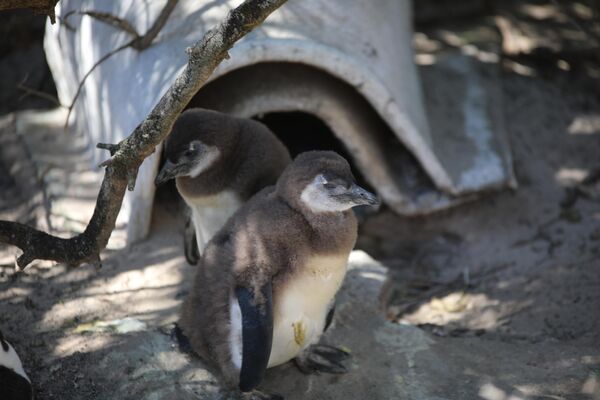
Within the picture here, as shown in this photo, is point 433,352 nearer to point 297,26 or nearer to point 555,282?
point 555,282

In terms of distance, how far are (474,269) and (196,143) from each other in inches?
84.6

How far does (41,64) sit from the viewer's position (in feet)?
20.8

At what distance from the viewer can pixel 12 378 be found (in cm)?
296

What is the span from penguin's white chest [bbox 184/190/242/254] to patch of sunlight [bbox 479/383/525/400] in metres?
1.42

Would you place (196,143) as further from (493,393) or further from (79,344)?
(493,393)

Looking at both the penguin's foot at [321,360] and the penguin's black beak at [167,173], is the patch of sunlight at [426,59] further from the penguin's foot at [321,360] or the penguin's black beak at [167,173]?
the penguin's foot at [321,360]

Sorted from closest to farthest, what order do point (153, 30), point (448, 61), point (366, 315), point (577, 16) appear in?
point (366, 315) → point (153, 30) → point (448, 61) → point (577, 16)

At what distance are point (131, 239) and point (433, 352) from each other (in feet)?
6.00

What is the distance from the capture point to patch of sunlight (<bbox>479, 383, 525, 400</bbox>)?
130 inches

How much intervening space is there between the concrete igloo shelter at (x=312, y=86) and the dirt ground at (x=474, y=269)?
0.28m

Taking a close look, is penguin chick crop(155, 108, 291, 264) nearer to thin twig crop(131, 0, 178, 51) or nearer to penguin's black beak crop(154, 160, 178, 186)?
penguin's black beak crop(154, 160, 178, 186)

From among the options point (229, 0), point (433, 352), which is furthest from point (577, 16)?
point (433, 352)

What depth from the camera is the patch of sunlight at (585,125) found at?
5.85 meters

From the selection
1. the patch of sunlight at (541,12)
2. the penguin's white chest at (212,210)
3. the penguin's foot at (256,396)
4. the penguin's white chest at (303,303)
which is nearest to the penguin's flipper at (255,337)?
the penguin's white chest at (303,303)
